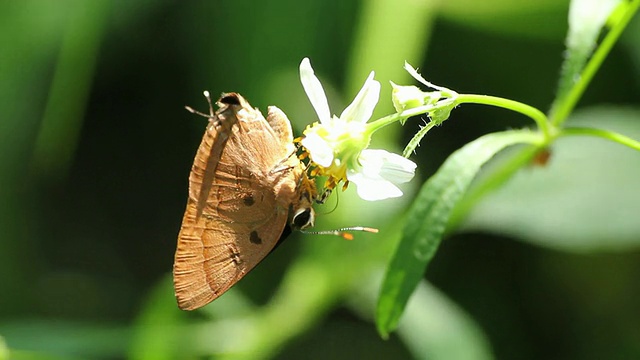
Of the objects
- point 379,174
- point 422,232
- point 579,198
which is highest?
point 579,198

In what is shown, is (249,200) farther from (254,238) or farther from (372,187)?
(372,187)

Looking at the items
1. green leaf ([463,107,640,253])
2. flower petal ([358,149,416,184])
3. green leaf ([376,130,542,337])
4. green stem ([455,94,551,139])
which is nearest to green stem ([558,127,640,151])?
green stem ([455,94,551,139])

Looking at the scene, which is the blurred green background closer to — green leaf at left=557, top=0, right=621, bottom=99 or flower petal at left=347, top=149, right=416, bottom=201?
green leaf at left=557, top=0, right=621, bottom=99

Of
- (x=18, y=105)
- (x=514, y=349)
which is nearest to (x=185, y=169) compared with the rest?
(x=18, y=105)

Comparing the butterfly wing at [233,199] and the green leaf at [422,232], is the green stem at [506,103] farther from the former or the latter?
the butterfly wing at [233,199]

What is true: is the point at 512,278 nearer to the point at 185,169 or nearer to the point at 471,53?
the point at 471,53

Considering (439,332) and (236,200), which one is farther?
(439,332)

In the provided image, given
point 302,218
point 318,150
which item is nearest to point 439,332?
point 302,218

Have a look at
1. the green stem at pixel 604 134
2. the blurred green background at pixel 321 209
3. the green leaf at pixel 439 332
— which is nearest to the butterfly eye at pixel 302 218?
the green stem at pixel 604 134
